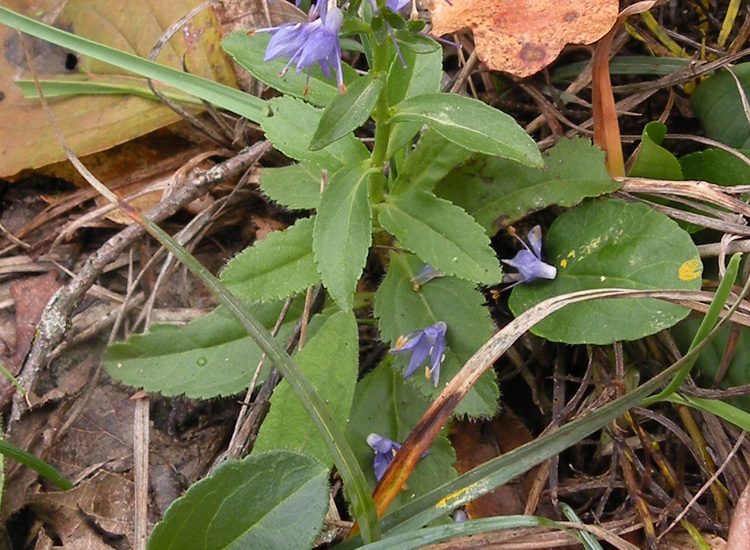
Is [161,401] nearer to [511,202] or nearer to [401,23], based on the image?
[511,202]

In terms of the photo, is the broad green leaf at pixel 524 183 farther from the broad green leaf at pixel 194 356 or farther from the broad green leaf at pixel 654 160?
the broad green leaf at pixel 194 356

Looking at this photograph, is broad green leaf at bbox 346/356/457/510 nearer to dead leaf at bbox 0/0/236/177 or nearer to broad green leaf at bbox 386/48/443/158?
broad green leaf at bbox 386/48/443/158

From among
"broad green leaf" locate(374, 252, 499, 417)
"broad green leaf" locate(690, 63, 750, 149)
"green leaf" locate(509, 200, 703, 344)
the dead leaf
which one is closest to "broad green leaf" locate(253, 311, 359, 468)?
"broad green leaf" locate(374, 252, 499, 417)

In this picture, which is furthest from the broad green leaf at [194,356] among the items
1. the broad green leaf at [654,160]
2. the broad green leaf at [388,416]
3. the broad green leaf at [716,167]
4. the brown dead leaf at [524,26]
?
the broad green leaf at [716,167]

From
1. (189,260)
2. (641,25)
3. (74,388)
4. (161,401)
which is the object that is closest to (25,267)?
(74,388)

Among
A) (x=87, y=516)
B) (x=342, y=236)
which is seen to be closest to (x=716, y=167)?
(x=342, y=236)

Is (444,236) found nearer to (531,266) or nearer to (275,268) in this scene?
(531,266)
